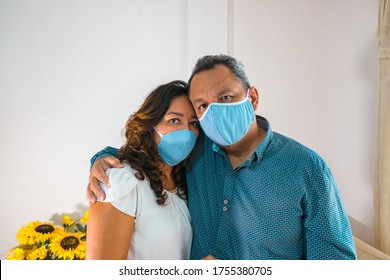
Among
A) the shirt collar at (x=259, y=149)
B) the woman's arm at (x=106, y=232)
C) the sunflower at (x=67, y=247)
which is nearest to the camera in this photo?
the woman's arm at (x=106, y=232)

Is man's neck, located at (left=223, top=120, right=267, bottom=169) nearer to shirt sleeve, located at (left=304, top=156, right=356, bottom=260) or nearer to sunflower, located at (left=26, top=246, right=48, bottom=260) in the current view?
shirt sleeve, located at (left=304, top=156, right=356, bottom=260)

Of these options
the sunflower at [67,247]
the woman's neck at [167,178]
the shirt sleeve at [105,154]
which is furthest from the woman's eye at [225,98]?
the sunflower at [67,247]

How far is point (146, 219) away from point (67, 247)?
1.26ft

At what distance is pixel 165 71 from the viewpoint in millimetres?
1943

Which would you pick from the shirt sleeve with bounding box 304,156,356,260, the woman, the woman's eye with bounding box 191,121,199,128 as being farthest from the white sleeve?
the shirt sleeve with bounding box 304,156,356,260

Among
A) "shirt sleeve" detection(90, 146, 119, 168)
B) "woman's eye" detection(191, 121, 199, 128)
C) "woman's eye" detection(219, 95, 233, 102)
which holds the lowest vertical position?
"shirt sleeve" detection(90, 146, 119, 168)

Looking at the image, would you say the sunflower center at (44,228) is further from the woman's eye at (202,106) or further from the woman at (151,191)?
the woman's eye at (202,106)

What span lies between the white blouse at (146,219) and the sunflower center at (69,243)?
0.94 ft

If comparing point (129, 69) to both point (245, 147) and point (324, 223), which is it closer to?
point (245, 147)

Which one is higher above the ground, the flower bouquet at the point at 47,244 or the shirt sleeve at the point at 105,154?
the shirt sleeve at the point at 105,154

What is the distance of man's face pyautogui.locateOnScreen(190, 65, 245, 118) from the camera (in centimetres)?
118

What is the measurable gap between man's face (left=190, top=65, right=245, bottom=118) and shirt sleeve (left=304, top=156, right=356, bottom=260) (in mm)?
324

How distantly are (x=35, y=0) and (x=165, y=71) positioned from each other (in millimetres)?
673

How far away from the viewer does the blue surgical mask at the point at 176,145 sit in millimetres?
1203
